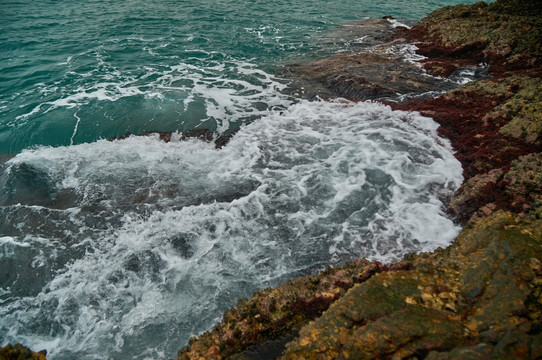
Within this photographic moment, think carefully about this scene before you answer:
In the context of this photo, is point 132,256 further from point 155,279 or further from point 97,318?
point 97,318

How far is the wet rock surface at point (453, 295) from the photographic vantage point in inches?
154

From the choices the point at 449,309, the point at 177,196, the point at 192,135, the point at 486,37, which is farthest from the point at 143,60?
the point at 449,309

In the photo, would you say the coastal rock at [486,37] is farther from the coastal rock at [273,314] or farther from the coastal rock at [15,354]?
the coastal rock at [15,354]

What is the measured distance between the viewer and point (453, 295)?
15.4ft

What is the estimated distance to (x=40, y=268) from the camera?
8164 mm

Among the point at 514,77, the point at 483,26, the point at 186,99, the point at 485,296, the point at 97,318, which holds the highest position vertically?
the point at 483,26

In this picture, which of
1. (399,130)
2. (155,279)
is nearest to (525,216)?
(399,130)

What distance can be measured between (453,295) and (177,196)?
861cm

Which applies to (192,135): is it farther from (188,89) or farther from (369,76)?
(369,76)

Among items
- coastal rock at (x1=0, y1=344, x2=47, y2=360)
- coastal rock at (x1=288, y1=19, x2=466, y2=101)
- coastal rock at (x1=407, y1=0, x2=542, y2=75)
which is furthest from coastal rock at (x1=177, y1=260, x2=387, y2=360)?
coastal rock at (x1=407, y1=0, x2=542, y2=75)

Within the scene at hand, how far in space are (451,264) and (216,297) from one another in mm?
5238

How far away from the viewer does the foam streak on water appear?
23.1 feet

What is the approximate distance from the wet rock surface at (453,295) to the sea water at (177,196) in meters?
1.37

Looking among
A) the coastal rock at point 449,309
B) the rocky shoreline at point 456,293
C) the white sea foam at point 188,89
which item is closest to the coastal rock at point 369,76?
the white sea foam at point 188,89
